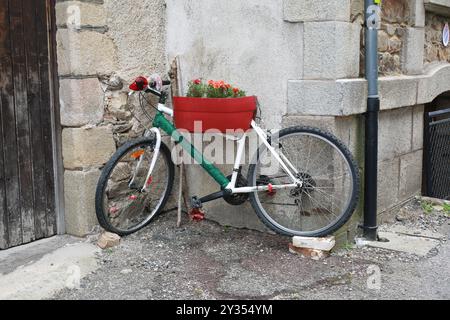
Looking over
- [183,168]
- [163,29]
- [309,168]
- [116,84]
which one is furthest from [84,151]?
[309,168]

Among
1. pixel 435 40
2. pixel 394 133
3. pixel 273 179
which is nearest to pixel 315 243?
pixel 273 179

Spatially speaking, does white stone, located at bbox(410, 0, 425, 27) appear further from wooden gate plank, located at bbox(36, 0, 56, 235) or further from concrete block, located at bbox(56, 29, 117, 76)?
wooden gate plank, located at bbox(36, 0, 56, 235)

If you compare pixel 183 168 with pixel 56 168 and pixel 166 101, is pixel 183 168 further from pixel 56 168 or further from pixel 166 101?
pixel 56 168

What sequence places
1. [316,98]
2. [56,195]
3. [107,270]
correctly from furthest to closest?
1. [56,195]
2. [316,98]
3. [107,270]

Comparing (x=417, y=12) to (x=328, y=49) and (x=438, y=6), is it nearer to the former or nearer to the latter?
(x=438, y=6)

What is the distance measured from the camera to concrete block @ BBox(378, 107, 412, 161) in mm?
5035

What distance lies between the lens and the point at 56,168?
4.57 meters

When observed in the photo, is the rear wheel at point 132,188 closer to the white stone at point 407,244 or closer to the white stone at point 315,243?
the white stone at point 315,243

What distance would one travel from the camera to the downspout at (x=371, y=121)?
445cm

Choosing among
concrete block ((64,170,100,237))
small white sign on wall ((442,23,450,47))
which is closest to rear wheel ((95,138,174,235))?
concrete block ((64,170,100,237))

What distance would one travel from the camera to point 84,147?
14.5 ft

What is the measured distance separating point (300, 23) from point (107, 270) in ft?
7.34

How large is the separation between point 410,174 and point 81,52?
3.29 metres

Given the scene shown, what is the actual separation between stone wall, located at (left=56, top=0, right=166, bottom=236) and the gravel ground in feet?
1.87
